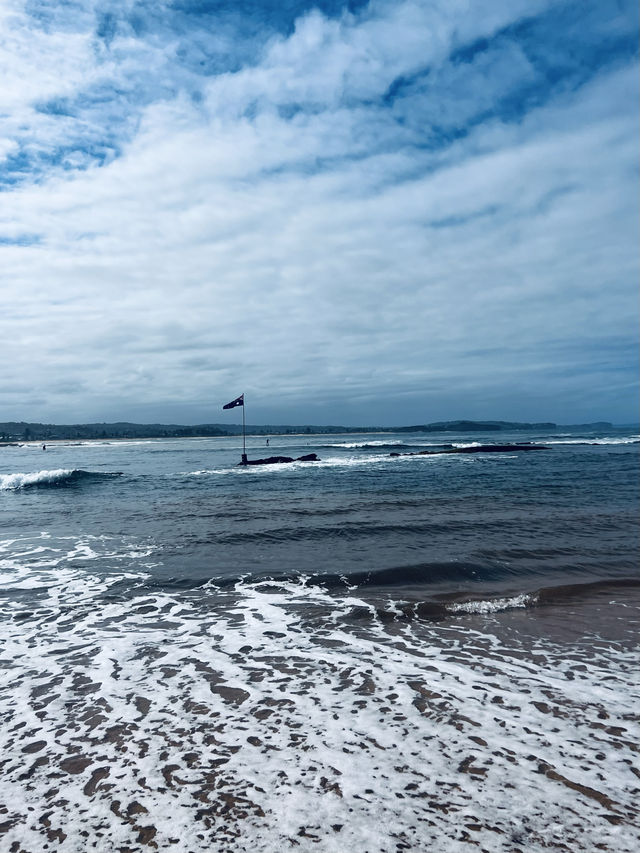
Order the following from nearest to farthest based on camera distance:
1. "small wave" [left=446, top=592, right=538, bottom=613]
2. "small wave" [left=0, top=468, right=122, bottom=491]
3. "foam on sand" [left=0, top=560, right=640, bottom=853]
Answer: "foam on sand" [left=0, top=560, right=640, bottom=853] < "small wave" [left=446, top=592, right=538, bottom=613] < "small wave" [left=0, top=468, right=122, bottom=491]

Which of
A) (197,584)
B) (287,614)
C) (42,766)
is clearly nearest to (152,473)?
(197,584)

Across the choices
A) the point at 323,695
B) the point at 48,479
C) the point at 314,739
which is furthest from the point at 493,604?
the point at 48,479

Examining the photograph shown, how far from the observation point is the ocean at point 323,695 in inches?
143

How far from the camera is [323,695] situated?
5.62 m

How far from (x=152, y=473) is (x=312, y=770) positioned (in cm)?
3704

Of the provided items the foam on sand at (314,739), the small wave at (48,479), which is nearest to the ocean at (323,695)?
the foam on sand at (314,739)

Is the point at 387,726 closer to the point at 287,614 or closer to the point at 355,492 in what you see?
the point at 287,614

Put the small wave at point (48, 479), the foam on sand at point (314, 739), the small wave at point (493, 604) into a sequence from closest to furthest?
the foam on sand at point (314, 739) < the small wave at point (493, 604) < the small wave at point (48, 479)

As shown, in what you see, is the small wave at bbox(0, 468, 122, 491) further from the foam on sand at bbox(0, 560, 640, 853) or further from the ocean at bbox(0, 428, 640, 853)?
the foam on sand at bbox(0, 560, 640, 853)

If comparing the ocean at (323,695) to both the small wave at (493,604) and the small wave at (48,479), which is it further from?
the small wave at (48,479)

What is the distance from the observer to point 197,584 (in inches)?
405

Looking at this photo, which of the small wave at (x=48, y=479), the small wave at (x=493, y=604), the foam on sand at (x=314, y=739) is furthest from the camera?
the small wave at (x=48, y=479)

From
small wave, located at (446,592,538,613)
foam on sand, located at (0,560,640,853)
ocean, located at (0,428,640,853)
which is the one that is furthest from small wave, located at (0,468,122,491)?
small wave, located at (446,592,538,613)

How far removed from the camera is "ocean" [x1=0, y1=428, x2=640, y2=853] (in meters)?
3.64
